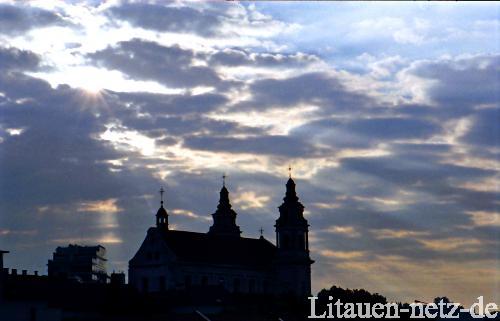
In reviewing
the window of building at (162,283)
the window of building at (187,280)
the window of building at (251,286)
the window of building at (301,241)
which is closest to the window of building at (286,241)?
the window of building at (301,241)

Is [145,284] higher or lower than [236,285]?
lower

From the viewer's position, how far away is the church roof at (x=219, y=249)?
15262cm

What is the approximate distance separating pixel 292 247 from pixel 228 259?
9.18m

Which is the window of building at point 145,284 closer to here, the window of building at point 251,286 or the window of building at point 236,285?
the window of building at point 236,285

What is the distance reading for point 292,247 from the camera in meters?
159

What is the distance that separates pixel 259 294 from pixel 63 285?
32253mm

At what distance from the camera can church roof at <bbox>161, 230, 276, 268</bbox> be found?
153m

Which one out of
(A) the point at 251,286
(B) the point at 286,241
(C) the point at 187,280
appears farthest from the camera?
(A) the point at 251,286

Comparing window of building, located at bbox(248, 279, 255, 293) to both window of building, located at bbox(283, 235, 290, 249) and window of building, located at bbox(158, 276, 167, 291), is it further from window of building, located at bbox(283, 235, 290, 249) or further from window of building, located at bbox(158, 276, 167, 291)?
window of building, located at bbox(158, 276, 167, 291)

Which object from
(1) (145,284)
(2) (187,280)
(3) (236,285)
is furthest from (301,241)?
(1) (145,284)

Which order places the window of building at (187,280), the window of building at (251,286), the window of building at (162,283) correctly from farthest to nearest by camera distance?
the window of building at (251,286) → the window of building at (187,280) → the window of building at (162,283)

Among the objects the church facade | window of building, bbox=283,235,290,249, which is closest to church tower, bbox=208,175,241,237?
the church facade

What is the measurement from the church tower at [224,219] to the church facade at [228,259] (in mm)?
241

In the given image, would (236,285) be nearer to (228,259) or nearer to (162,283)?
(228,259)
